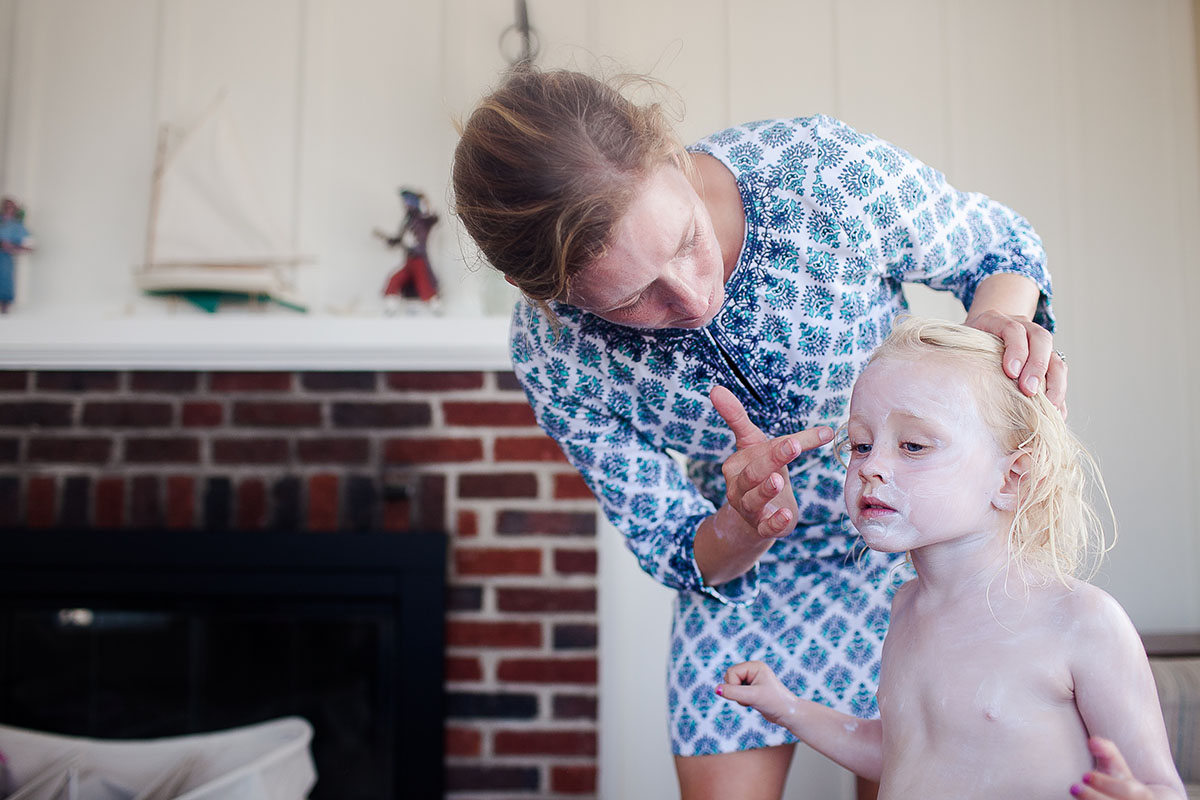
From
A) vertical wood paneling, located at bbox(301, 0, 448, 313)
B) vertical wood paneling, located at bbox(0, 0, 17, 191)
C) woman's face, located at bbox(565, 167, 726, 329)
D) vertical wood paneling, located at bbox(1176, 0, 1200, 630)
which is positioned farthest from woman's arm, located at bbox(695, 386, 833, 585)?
vertical wood paneling, located at bbox(0, 0, 17, 191)

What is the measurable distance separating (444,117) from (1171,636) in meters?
2.04

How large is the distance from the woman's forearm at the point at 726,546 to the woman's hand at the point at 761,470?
0.19 feet

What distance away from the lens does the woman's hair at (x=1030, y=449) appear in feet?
2.72

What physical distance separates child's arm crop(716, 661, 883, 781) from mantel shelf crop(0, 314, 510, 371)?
1.15 meters

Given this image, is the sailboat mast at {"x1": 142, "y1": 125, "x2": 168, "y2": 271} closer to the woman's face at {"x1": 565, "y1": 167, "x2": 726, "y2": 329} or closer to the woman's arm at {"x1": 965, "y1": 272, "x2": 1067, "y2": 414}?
the woman's face at {"x1": 565, "y1": 167, "x2": 726, "y2": 329}

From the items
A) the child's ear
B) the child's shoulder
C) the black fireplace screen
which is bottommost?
the black fireplace screen

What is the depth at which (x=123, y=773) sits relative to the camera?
165cm

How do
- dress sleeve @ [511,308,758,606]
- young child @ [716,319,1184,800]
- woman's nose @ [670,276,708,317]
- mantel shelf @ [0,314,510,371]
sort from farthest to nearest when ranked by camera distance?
1. mantel shelf @ [0,314,510,371]
2. dress sleeve @ [511,308,758,606]
3. woman's nose @ [670,276,708,317]
4. young child @ [716,319,1184,800]

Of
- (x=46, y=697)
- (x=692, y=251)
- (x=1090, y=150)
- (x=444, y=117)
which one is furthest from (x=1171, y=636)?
(x=46, y=697)

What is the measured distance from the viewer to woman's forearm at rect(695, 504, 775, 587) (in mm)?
1008

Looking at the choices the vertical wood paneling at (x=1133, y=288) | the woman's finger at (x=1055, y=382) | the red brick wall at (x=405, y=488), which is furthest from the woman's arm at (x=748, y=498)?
the vertical wood paneling at (x=1133, y=288)

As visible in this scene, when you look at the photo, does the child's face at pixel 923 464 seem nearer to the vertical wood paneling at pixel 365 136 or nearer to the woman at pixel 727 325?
the woman at pixel 727 325

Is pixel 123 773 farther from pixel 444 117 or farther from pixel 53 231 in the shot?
pixel 444 117

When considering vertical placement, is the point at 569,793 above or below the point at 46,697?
below
